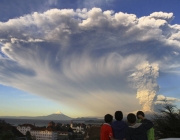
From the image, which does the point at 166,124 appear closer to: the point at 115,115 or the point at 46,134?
the point at 115,115

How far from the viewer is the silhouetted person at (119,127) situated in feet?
13.3

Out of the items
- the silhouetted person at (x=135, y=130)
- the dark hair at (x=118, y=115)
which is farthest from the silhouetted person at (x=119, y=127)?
the silhouetted person at (x=135, y=130)

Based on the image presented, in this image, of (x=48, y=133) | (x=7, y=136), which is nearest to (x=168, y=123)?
(x=7, y=136)

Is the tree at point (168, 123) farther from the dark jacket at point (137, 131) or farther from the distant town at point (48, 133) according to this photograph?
the dark jacket at point (137, 131)

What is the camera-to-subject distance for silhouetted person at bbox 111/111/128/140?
404 cm

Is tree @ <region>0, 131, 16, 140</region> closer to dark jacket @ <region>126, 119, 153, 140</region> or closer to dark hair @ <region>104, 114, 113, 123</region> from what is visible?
dark hair @ <region>104, 114, 113, 123</region>

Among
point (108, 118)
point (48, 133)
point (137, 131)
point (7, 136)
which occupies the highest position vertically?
point (108, 118)

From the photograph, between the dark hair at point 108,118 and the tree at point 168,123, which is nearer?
the dark hair at point 108,118

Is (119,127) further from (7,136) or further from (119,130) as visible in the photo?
(7,136)

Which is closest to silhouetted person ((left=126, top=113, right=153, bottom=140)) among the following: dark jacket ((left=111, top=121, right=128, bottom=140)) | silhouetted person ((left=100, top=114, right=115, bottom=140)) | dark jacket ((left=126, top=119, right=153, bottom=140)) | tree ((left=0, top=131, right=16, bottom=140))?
dark jacket ((left=126, top=119, right=153, bottom=140))

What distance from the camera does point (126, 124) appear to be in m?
4.09

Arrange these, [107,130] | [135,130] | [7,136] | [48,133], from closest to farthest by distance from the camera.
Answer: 1. [135,130]
2. [107,130]
3. [7,136]
4. [48,133]

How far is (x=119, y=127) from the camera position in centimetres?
407

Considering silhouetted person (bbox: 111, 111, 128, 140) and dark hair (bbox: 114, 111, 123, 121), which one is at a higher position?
dark hair (bbox: 114, 111, 123, 121)
